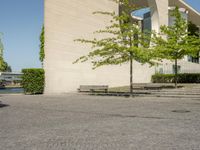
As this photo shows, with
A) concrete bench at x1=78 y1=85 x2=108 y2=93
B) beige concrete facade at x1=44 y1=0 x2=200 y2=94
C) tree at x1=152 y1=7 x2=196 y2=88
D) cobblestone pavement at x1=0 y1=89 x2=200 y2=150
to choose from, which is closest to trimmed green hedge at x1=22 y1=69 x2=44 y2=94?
beige concrete facade at x1=44 y1=0 x2=200 y2=94

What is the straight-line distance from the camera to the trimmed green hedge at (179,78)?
34125mm

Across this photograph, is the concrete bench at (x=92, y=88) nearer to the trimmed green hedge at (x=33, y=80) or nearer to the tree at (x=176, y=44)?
the trimmed green hedge at (x=33, y=80)

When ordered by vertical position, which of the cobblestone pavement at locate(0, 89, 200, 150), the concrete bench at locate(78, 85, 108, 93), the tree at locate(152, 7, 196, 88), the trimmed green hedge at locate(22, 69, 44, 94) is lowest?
the cobblestone pavement at locate(0, 89, 200, 150)

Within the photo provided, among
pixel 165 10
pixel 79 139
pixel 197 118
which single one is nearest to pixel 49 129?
pixel 79 139

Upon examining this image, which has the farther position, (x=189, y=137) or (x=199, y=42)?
(x=199, y=42)

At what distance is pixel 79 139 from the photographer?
7.00 meters

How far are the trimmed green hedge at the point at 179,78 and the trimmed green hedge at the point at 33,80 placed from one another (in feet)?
50.2

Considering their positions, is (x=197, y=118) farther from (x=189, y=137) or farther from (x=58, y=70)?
(x=58, y=70)

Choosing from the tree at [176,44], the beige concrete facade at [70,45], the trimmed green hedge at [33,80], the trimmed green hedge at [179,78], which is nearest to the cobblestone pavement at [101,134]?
the tree at [176,44]

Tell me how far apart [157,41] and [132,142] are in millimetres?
20677

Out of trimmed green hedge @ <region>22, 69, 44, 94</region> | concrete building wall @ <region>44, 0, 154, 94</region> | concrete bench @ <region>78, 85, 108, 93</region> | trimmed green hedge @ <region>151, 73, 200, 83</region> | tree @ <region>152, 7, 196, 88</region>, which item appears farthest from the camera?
trimmed green hedge @ <region>151, 73, 200, 83</region>

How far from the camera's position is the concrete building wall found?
26234 millimetres

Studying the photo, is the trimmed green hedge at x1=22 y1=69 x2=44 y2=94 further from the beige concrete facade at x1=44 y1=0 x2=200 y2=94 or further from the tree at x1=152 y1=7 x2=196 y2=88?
the tree at x1=152 y1=7 x2=196 y2=88

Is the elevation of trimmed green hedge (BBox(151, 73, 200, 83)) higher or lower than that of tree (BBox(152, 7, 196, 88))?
lower
